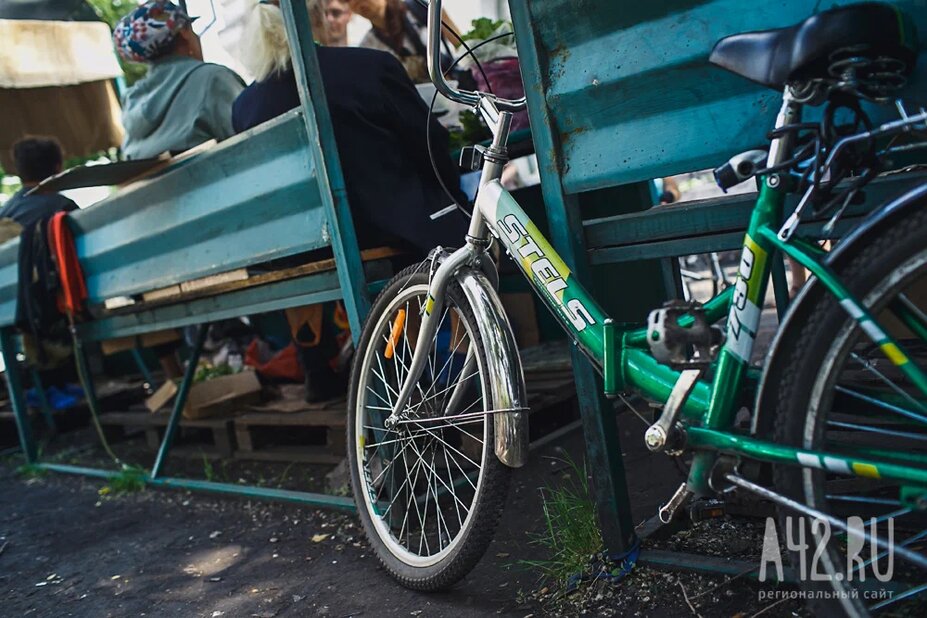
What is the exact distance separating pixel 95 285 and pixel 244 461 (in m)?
1.33

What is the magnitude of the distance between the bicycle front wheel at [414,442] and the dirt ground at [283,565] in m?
0.14

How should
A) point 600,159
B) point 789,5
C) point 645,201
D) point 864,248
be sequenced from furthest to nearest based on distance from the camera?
1. point 645,201
2. point 600,159
3. point 789,5
4. point 864,248

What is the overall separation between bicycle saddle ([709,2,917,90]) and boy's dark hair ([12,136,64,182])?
5707 mm

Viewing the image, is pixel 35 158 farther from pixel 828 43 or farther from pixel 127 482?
pixel 828 43

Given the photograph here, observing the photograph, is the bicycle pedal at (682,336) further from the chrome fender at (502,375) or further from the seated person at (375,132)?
the seated person at (375,132)

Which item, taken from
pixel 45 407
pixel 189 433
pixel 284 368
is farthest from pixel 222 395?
pixel 45 407

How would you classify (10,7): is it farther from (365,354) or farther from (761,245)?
(761,245)

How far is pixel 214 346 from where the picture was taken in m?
→ 6.67

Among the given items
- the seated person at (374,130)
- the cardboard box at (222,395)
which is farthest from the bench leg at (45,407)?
the seated person at (374,130)

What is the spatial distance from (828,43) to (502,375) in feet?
3.73

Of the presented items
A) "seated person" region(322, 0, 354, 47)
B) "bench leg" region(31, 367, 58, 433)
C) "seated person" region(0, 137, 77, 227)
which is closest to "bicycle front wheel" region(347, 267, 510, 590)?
"seated person" region(322, 0, 354, 47)

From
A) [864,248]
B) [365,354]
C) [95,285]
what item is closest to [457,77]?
[365,354]

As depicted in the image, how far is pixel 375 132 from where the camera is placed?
3127 mm

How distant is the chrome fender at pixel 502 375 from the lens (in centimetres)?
217
